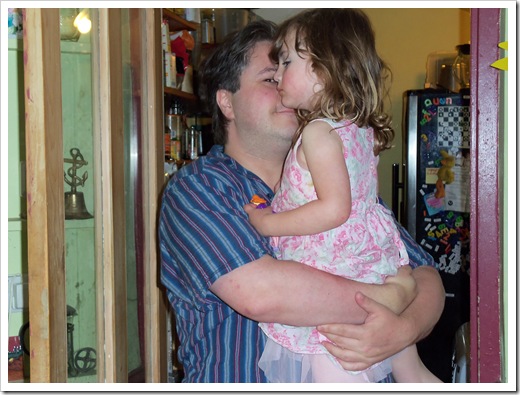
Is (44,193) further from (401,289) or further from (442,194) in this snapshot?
(442,194)

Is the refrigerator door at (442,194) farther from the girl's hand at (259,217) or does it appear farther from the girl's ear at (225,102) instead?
the girl's hand at (259,217)

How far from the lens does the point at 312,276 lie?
1.31m

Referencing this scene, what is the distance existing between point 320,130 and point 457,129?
2.89 meters

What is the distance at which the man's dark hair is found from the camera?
184cm

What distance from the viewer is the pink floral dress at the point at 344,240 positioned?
140 centimetres

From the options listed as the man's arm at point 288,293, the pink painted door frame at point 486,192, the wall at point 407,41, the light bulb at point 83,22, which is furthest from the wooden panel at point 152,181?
the wall at point 407,41

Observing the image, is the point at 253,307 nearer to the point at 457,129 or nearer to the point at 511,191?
the point at 511,191

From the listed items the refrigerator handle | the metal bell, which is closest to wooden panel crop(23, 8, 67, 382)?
the metal bell

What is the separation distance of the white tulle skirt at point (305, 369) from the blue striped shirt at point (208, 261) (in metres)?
0.03

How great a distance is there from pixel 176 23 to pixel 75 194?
174 cm

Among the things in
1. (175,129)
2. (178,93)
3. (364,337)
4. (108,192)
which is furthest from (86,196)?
(175,129)

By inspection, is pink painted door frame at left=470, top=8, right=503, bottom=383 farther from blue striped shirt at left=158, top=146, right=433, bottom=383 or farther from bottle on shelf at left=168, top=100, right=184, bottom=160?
bottle on shelf at left=168, top=100, right=184, bottom=160

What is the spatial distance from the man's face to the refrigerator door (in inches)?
95.5

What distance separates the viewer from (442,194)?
4.06 m
